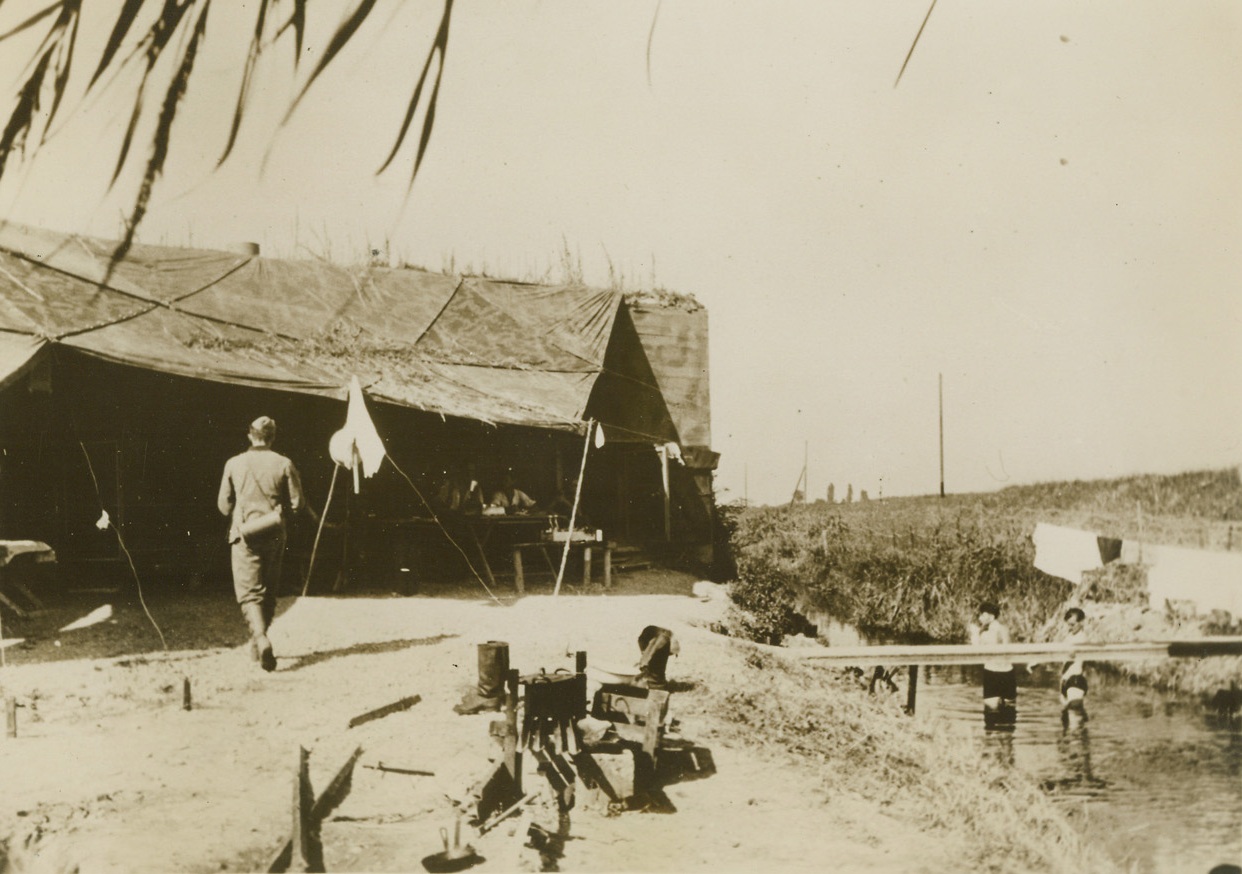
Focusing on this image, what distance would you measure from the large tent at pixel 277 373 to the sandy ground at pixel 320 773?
2370 millimetres

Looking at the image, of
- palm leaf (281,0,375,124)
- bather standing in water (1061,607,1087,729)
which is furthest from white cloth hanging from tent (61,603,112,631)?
bather standing in water (1061,607,1087,729)

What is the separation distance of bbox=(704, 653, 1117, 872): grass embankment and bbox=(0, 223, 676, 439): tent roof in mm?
3889

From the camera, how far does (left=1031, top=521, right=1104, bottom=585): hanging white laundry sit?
11.0m

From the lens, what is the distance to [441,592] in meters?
9.80

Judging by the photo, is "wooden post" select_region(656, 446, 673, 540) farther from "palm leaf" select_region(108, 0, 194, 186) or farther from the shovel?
"palm leaf" select_region(108, 0, 194, 186)

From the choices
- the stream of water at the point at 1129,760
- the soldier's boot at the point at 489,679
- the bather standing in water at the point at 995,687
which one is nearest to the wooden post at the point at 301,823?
the soldier's boot at the point at 489,679

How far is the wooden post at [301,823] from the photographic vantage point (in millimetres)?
3459

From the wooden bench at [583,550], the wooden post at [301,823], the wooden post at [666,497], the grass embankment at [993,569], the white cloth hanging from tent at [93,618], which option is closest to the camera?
the wooden post at [301,823]

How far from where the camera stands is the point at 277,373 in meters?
8.62

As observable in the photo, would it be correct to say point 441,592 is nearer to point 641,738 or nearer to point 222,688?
point 222,688

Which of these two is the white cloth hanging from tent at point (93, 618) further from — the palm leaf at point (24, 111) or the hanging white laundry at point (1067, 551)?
the hanging white laundry at point (1067, 551)

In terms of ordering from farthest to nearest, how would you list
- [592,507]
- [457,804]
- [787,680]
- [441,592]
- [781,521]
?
[781,521], [592,507], [441,592], [787,680], [457,804]

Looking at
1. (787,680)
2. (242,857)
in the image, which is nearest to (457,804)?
(242,857)

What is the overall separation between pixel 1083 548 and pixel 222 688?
375 inches
